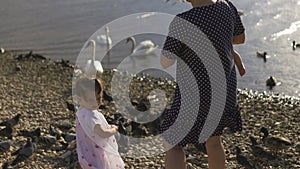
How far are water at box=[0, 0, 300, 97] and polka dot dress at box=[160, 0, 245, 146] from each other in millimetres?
6850

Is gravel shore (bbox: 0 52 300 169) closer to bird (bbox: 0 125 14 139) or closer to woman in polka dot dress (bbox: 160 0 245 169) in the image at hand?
bird (bbox: 0 125 14 139)

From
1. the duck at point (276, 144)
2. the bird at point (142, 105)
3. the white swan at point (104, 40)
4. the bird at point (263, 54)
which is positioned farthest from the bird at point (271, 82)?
the white swan at point (104, 40)

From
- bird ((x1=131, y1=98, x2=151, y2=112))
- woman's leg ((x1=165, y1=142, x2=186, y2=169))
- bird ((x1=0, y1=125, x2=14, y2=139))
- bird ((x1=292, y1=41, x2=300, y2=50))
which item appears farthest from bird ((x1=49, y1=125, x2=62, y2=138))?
bird ((x1=292, y1=41, x2=300, y2=50))

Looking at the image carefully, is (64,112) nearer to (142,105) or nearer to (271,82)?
(142,105)

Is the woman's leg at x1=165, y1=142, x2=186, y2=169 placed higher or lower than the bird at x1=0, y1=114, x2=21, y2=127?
higher

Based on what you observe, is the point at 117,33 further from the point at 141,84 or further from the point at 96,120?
the point at 96,120

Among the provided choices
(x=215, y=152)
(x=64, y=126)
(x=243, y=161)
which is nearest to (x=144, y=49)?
(x=64, y=126)

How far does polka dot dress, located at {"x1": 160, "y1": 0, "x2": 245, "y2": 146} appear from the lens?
3686 millimetres

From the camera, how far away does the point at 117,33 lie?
1563cm

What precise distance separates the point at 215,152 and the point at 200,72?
2.44ft

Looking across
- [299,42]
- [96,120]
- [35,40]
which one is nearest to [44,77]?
[35,40]

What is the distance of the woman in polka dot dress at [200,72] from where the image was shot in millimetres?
3691

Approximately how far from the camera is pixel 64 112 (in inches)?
341

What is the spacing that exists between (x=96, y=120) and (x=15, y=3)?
18132 millimetres
